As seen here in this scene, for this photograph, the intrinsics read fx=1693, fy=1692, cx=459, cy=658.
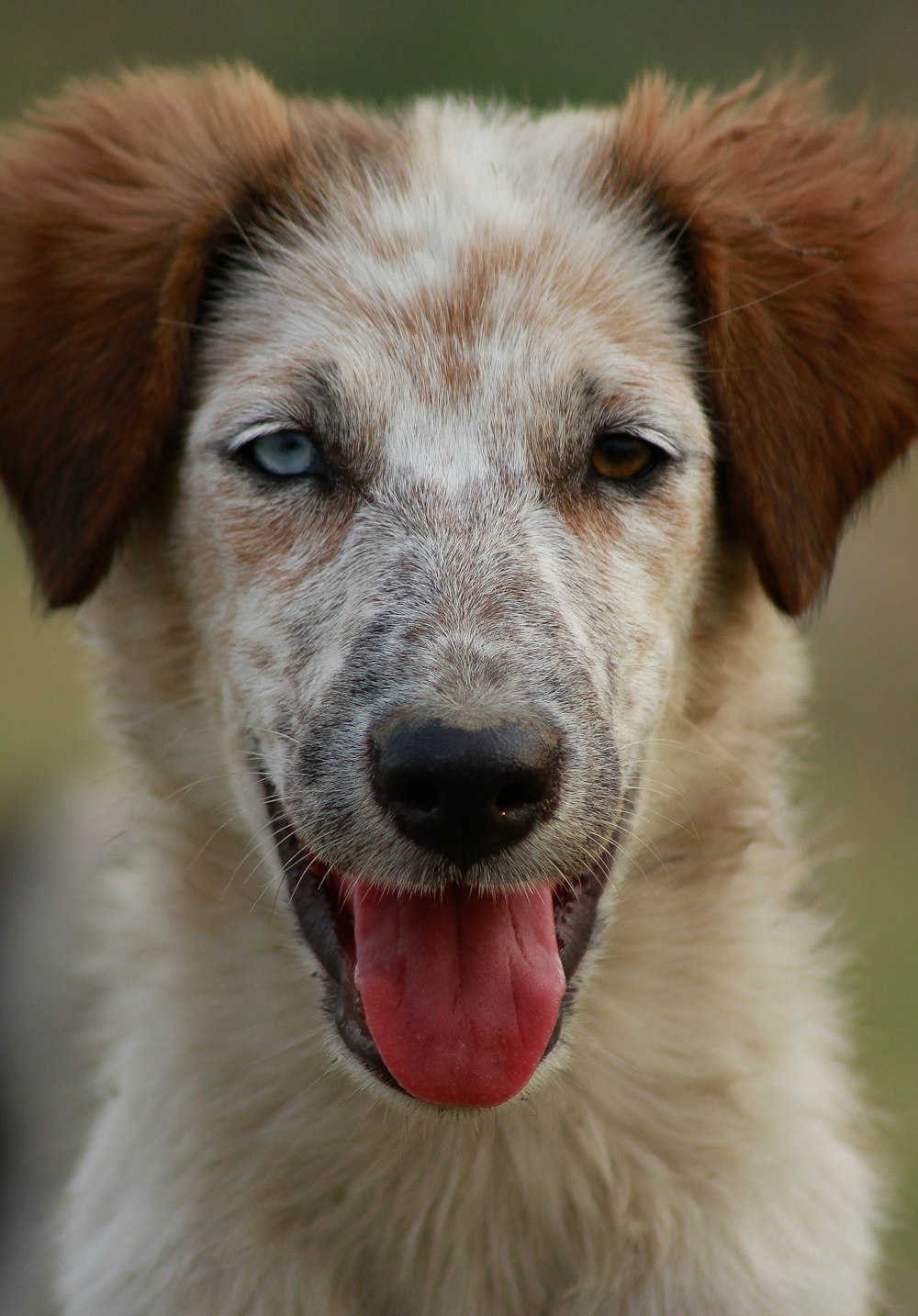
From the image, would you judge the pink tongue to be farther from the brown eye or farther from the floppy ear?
the floppy ear

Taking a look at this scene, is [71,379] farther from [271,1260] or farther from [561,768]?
[271,1260]

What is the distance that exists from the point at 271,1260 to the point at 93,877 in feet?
6.32

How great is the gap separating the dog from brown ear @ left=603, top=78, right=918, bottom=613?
0.4 inches

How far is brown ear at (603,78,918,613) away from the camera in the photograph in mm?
3730

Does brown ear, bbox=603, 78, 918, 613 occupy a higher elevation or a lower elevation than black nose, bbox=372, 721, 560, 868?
higher

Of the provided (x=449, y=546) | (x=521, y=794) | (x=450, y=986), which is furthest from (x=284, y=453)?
(x=450, y=986)

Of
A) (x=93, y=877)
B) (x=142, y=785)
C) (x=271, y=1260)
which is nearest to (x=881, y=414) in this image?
(x=142, y=785)

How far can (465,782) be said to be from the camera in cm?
292

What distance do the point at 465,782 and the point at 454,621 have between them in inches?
15.6

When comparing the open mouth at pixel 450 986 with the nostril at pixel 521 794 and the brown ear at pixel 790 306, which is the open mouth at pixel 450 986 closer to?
the nostril at pixel 521 794

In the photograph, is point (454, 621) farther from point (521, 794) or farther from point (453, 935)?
point (453, 935)

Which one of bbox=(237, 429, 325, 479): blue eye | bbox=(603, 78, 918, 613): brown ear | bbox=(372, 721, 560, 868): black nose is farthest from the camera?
bbox=(603, 78, 918, 613): brown ear

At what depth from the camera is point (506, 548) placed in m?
3.39

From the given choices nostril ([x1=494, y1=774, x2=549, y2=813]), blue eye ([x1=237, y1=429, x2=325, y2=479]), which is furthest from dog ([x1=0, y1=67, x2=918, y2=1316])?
nostril ([x1=494, y1=774, x2=549, y2=813])
